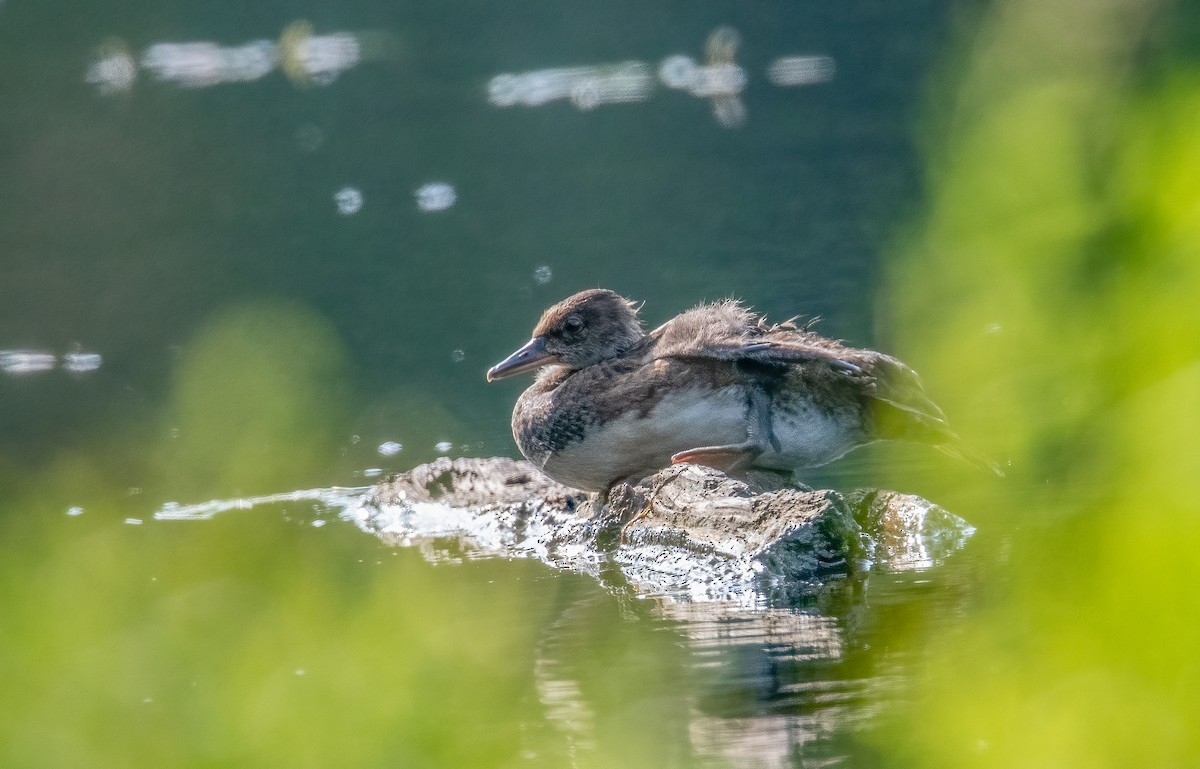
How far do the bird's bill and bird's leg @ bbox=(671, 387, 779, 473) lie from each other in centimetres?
106

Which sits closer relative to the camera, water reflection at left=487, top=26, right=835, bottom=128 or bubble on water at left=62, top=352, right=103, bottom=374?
bubble on water at left=62, top=352, right=103, bottom=374

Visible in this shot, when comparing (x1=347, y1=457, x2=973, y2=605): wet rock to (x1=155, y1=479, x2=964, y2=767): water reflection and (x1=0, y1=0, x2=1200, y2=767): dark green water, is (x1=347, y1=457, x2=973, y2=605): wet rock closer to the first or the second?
(x1=155, y1=479, x2=964, y2=767): water reflection

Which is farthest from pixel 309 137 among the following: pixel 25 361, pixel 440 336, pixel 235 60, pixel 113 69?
pixel 440 336

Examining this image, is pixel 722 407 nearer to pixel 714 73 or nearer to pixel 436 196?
pixel 436 196

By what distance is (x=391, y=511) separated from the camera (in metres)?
7.03

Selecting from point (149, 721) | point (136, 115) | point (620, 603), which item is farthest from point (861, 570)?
point (136, 115)

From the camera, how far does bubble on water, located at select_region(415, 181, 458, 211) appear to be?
16.5m

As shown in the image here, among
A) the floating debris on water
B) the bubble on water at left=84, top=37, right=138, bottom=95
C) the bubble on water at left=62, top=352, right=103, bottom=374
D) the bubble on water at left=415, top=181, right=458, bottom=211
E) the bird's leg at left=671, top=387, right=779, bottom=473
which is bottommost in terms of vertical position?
the bird's leg at left=671, top=387, right=779, bottom=473

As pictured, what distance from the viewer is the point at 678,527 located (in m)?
5.45

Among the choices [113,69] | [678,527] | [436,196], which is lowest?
[678,527]

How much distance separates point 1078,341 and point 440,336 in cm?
1082

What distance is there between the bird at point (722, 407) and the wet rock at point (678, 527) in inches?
5.6

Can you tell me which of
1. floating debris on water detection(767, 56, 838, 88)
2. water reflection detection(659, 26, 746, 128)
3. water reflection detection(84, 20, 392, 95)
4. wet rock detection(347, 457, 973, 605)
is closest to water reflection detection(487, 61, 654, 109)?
water reflection detection(659, 26, 746, 128)

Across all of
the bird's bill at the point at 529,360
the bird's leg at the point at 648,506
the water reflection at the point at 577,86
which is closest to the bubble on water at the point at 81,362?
the bird's bill at the point at 529,360
